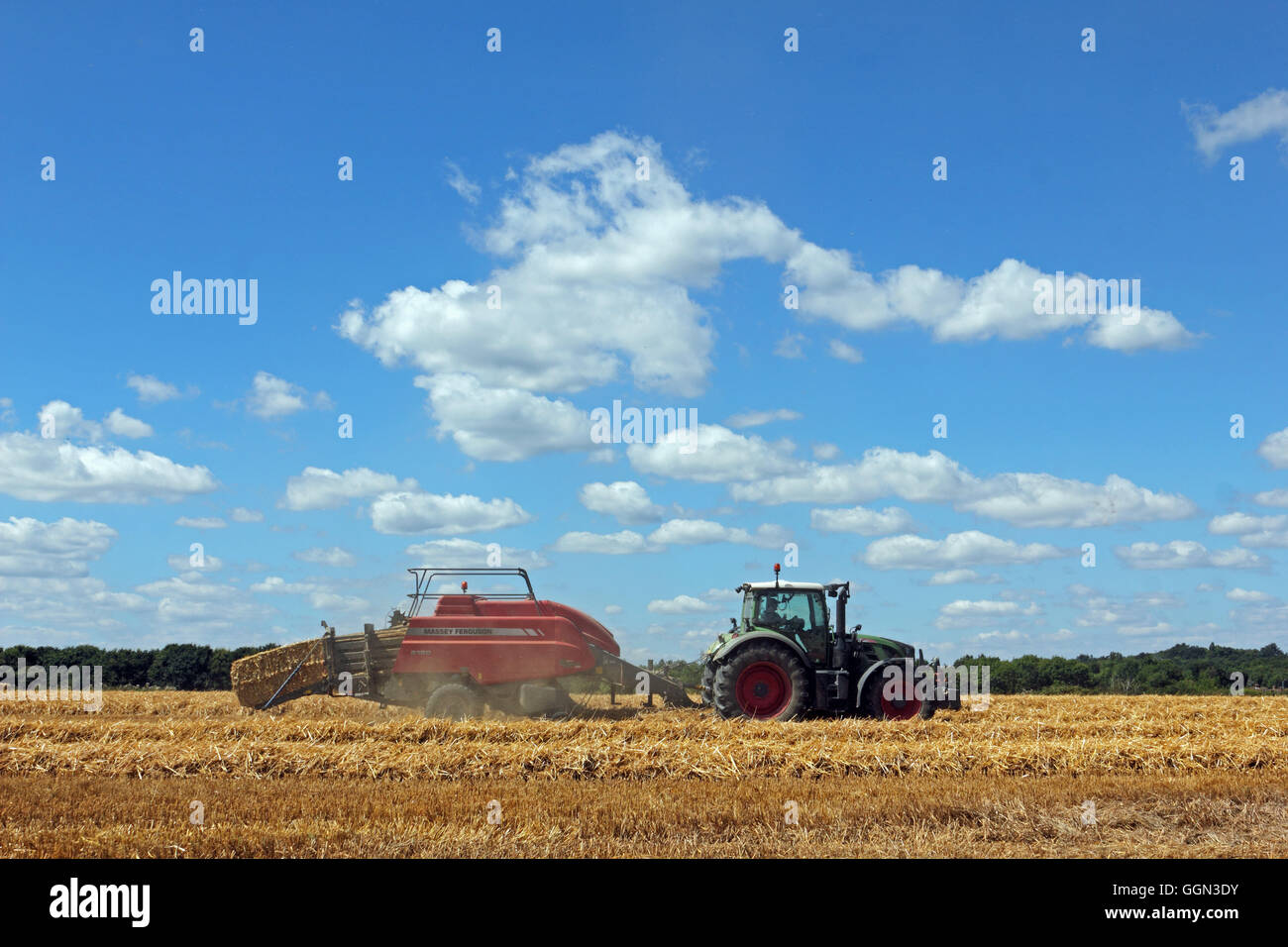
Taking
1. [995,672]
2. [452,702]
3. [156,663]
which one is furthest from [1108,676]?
[156,663]

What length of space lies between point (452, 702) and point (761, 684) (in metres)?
4.85

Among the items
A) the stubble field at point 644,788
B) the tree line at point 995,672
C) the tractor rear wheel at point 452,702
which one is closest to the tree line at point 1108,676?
the tree line at point 995,672

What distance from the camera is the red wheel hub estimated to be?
15.7 metres

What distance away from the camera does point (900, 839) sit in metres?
8.80

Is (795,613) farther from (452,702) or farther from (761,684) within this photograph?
(452,702)

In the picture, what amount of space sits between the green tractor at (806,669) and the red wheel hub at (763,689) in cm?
2

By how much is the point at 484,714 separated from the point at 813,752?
6427 mm

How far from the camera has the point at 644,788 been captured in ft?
35.9

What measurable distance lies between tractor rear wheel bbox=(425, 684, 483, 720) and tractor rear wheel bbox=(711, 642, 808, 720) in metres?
3.84

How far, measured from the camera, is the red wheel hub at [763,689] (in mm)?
15727

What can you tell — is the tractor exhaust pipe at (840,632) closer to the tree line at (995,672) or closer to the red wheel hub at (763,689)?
the red wheel hub at (763,689)

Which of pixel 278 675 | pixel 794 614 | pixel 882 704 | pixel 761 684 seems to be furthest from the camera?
pixel 278 675
